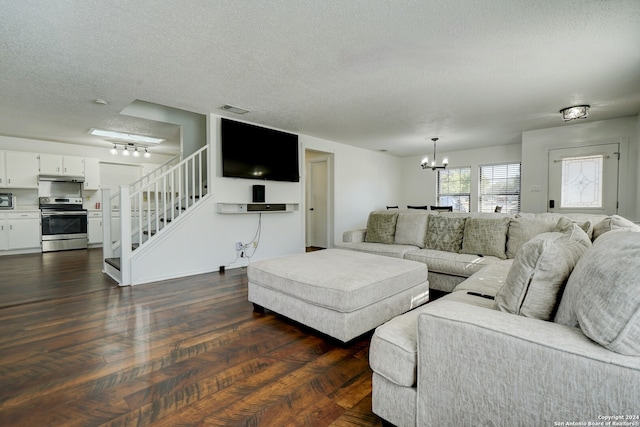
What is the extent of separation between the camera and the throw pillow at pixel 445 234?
3621mm

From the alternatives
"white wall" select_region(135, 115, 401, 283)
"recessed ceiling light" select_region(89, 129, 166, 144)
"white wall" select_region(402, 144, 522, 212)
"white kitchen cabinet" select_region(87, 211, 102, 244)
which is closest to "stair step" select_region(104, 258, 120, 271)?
"white wall" select_region(135, 115, 401, 283)

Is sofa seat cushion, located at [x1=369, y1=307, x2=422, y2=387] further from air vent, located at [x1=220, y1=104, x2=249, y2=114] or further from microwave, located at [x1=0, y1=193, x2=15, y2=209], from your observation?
microwave, located at [x1=0, y1=193, x2=15, y2=209]

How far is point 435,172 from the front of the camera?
25.3ft

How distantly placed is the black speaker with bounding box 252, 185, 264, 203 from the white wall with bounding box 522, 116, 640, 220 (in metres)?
4.80

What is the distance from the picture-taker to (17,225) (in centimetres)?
584

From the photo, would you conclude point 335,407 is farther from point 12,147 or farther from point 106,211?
point 12,147

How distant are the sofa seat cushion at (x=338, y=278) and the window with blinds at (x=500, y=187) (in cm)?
531

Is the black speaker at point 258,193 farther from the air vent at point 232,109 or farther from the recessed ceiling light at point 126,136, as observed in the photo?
the recessed ceiling light at point 126,136

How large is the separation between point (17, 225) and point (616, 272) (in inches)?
333

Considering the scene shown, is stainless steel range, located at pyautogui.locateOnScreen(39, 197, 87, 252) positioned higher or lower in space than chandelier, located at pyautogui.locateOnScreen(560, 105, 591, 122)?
lower

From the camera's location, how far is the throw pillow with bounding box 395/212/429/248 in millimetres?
3957

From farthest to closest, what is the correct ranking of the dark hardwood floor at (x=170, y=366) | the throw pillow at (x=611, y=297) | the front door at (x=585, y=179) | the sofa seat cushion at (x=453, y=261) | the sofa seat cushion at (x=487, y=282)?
the front door at (x=585, y=179)
the sofa seat cushion at (x=453, y=261)
the sofa seat cushion at (x=487, y=282)
the dark hardwood floor at (x=170, y=366)
the throw pillow at (x=611, y=297)

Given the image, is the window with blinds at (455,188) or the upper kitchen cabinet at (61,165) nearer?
the upper kitchen cabinet at (61,165)

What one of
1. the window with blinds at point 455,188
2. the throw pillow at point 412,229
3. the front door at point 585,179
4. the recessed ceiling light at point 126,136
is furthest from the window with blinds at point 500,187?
the recessed ceiling light at point 126,136
